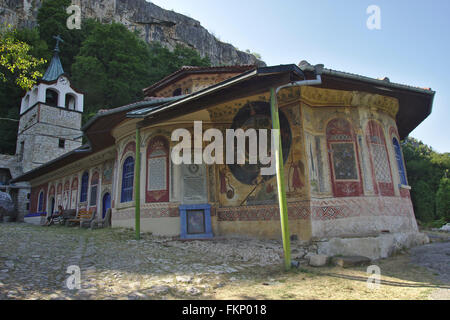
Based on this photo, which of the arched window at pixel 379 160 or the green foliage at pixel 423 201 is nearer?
the arched window at pixel 379 160

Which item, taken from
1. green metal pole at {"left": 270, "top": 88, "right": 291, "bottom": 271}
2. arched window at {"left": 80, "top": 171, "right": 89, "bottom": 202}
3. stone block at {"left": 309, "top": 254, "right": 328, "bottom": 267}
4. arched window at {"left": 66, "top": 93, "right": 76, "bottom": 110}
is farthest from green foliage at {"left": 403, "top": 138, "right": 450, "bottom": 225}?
arched window at {"left": 66, "top": 93, "right": 76, "bottom": 110}

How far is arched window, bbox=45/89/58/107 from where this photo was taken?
1038 inches

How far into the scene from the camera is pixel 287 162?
325 inches

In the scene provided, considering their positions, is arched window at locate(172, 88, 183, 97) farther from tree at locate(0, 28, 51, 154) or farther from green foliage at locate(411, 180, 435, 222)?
tree at locate(0, 28, 51, 154)

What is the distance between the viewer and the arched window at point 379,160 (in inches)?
331

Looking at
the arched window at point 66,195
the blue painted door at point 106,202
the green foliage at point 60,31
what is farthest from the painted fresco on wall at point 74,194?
the green foliage at point 60,31

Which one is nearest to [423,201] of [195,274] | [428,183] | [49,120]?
[428,183]

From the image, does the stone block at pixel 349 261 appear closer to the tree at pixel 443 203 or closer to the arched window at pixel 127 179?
the arched window at pixel 127 179

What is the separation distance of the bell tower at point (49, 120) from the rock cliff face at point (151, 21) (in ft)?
54.8

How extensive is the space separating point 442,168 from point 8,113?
40849 millimetres

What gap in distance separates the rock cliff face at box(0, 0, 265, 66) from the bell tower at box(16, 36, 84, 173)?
1669 cm
